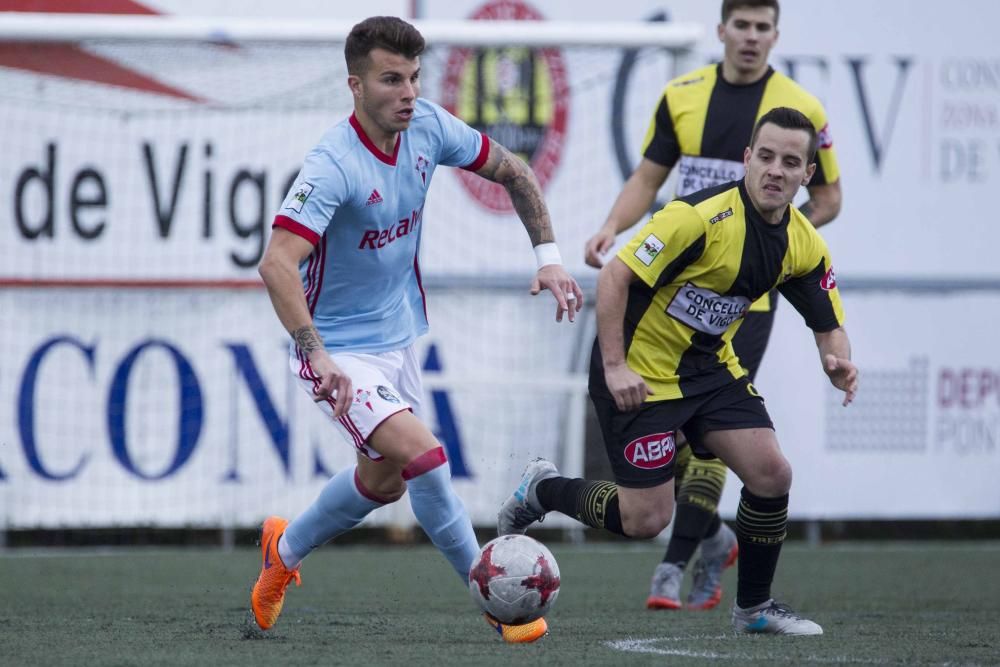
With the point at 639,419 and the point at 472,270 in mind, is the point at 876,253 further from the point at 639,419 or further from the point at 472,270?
the point at 639,419

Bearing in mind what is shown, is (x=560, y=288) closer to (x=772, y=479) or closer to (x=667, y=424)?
(x=667, y=424)

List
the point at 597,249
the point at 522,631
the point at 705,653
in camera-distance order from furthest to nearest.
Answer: the point at 597,249, the point at 522,631, the point at 705,653

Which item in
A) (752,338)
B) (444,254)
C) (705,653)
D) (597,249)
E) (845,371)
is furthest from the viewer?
(444,254)

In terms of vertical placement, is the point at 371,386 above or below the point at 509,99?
below

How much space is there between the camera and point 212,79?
9195 millimetres

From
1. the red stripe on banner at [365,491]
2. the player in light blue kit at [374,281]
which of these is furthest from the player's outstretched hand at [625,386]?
the red stripe on banner at [365,491]

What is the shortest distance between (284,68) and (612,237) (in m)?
3.71

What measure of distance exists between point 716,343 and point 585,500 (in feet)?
2.31

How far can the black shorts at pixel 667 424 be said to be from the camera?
5.27 meters

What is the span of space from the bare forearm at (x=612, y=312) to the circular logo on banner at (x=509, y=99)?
416 centimetres

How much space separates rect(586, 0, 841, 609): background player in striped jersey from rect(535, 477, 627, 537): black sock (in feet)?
2.83

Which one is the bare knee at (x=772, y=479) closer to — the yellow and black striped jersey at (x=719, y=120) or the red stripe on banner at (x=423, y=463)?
the red stripe on banner at (x=423, y=463)

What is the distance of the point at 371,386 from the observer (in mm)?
4934

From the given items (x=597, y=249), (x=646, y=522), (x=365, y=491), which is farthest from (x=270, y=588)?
(x=597, y=249)
